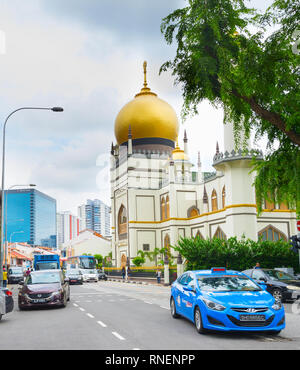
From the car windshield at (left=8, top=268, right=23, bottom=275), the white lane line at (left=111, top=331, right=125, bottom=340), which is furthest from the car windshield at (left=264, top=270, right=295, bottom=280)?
the car windshield at (left=8, top=268, right=23, bottom=275)

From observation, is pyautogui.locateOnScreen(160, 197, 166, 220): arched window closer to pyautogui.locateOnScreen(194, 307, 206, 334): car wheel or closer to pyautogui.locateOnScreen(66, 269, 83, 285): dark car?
pyautogui.locateOnScreen(66, 269, 83, 285): dark car

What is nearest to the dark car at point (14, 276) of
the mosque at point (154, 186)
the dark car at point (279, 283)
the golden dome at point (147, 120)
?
the mosque at point (154, 186)

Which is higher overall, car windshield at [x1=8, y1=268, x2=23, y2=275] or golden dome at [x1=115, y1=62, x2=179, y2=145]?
golden dome at [x1=115, y1=62, x2=179, y2=145]

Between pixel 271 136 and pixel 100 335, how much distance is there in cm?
704

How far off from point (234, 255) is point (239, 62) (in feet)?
61.3

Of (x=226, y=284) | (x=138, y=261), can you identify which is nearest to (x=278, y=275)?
(x=226, y=284)

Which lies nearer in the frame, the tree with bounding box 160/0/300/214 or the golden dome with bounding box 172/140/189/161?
the tree with bounding box 160/0/300/214

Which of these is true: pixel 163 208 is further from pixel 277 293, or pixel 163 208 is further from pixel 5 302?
pixel 5 302

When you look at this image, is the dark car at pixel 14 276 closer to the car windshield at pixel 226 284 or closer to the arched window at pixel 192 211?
the arched window at pixel 192 211

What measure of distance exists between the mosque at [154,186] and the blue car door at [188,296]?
3288 cm

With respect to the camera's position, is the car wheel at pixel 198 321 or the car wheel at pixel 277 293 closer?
the car wheel at pixel 198 321

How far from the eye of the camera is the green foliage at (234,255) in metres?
28.0

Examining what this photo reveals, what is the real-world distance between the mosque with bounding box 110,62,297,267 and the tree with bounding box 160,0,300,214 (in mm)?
33412

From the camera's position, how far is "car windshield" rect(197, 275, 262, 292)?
11.2 metres
